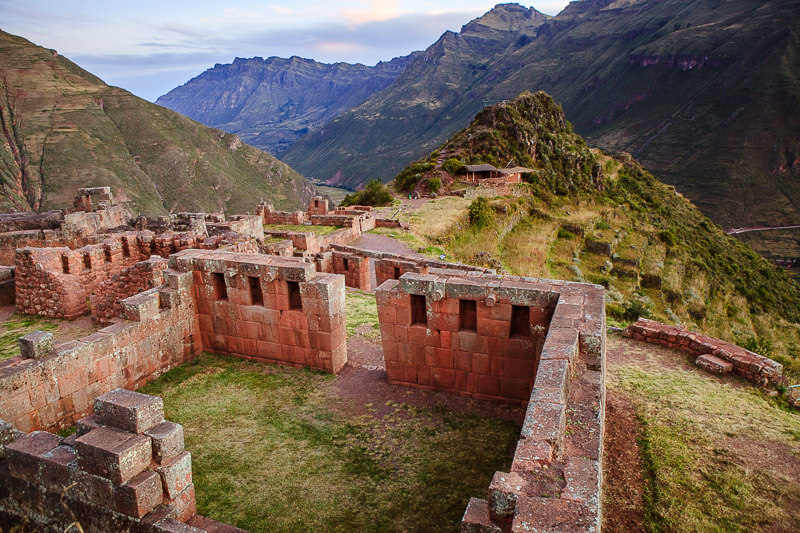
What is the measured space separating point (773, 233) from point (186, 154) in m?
108

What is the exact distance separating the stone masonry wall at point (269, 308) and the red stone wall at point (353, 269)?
24.6 ft

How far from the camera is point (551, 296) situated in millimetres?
8273

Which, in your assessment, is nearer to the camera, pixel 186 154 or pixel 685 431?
pixel 685 431

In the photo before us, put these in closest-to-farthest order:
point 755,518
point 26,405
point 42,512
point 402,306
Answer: point 42,512 < point 755,518 < point 26,405 < point 402,306

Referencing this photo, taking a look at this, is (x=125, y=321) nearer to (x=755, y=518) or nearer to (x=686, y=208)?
(x=755, y=518)

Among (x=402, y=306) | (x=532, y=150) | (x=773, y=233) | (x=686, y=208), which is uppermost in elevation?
(x=532, y=150)

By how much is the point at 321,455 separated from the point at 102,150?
9377cm

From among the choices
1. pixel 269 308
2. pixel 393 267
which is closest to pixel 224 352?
pixel 269 308

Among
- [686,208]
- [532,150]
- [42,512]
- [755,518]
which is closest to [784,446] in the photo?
[755,518]

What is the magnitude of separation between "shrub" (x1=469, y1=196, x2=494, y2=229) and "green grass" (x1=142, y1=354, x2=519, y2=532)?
100 ft

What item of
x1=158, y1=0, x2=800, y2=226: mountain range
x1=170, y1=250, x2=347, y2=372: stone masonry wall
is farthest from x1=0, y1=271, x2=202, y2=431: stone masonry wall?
x1=158, y1=0, x2=800, y2=226: mountain range

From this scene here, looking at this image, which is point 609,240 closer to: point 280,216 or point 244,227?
point 280,216

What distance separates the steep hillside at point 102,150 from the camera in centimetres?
7425

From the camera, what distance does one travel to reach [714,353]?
11.9 meters
